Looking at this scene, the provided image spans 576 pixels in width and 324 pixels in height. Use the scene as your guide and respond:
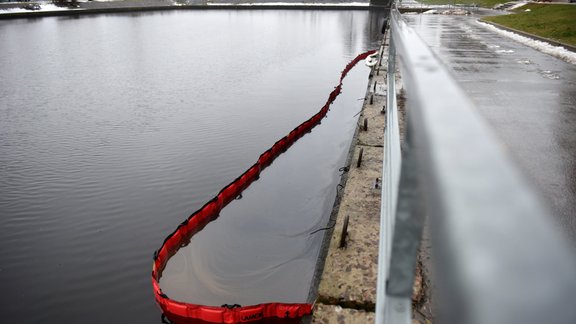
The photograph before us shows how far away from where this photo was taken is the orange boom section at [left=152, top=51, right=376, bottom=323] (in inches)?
230

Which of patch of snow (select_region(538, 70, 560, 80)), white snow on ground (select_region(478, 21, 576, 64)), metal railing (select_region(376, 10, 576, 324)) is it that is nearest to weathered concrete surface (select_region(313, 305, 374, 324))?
metal railing (select_region(376, 10, 576, 324))

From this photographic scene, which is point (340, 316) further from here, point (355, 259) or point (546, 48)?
point (546, 48)

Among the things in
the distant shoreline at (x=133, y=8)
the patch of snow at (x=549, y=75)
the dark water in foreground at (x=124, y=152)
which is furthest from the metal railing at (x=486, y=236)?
the distant shoreline at (x=133, y=8)

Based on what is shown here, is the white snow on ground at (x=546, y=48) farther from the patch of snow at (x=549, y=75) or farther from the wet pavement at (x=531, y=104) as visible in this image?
the patch of snow at (x=549, y=75)

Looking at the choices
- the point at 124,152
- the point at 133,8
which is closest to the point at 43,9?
the point at 133,8

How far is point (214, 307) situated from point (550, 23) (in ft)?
83.9

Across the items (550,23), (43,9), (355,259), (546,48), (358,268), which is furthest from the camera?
(43,9)

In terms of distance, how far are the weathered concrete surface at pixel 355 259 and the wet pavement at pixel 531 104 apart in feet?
5.68

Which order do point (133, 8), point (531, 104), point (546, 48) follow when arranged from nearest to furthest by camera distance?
point (531, 104) < point (546, 48) < point (133, 8)

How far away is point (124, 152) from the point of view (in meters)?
13.2

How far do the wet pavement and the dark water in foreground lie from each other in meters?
4.23

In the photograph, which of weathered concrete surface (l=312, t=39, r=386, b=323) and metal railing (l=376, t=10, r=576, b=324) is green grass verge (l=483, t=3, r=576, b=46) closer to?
weathered concrete surface (l=312, t=39, r=386, b=323)

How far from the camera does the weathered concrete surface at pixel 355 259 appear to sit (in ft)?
13.3

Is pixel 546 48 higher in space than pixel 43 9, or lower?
lower
